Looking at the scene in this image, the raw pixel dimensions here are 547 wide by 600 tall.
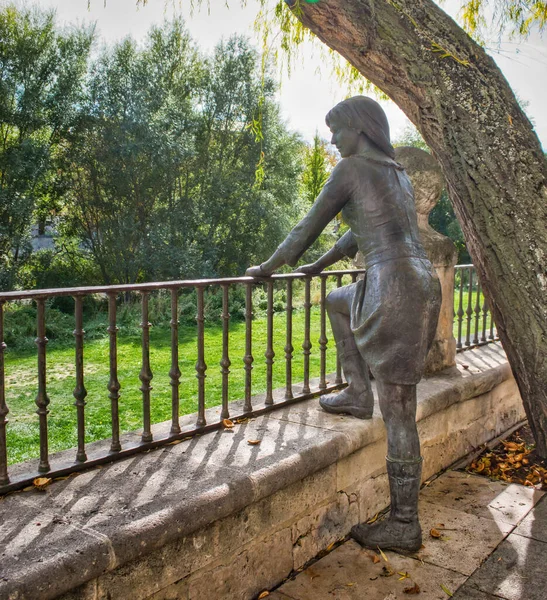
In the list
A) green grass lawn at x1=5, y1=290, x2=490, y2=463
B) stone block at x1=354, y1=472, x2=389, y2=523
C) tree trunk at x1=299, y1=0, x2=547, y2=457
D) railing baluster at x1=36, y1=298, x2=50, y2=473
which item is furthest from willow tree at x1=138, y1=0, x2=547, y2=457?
green grass lawn at x1=5, y1=290, x2=490, y2=463

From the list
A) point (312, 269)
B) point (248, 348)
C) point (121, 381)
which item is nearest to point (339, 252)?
point (312, 269)

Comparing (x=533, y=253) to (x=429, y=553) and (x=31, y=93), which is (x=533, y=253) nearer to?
(x=429, y=553)

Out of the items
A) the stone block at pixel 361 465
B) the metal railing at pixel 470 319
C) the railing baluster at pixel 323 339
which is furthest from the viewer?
the metal railing at pixel 470 319

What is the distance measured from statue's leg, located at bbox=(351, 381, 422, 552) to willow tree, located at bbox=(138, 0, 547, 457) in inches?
51.3

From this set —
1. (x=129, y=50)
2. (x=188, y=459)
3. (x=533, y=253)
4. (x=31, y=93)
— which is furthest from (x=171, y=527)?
(x=129, y=50)

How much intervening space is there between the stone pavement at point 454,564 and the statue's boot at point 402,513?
0.24 ft

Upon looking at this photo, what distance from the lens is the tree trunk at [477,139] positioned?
3848 millimetres

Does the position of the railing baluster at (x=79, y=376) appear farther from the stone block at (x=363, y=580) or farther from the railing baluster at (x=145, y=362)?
the stone block at (x=363, y=580)

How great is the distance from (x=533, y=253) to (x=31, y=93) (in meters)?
14.0

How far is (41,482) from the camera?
2590 mm

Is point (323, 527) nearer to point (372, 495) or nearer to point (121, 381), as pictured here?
point (372, 495)

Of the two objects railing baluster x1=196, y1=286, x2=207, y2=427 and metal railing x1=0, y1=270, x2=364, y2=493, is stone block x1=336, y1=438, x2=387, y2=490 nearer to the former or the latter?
metal railing x1=0, y1=270, x2=364, y2=493

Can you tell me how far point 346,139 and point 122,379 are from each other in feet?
16.8

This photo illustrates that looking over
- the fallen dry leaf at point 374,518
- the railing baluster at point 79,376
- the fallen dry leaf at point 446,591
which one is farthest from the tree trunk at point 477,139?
the railing baluster at point 79,376
